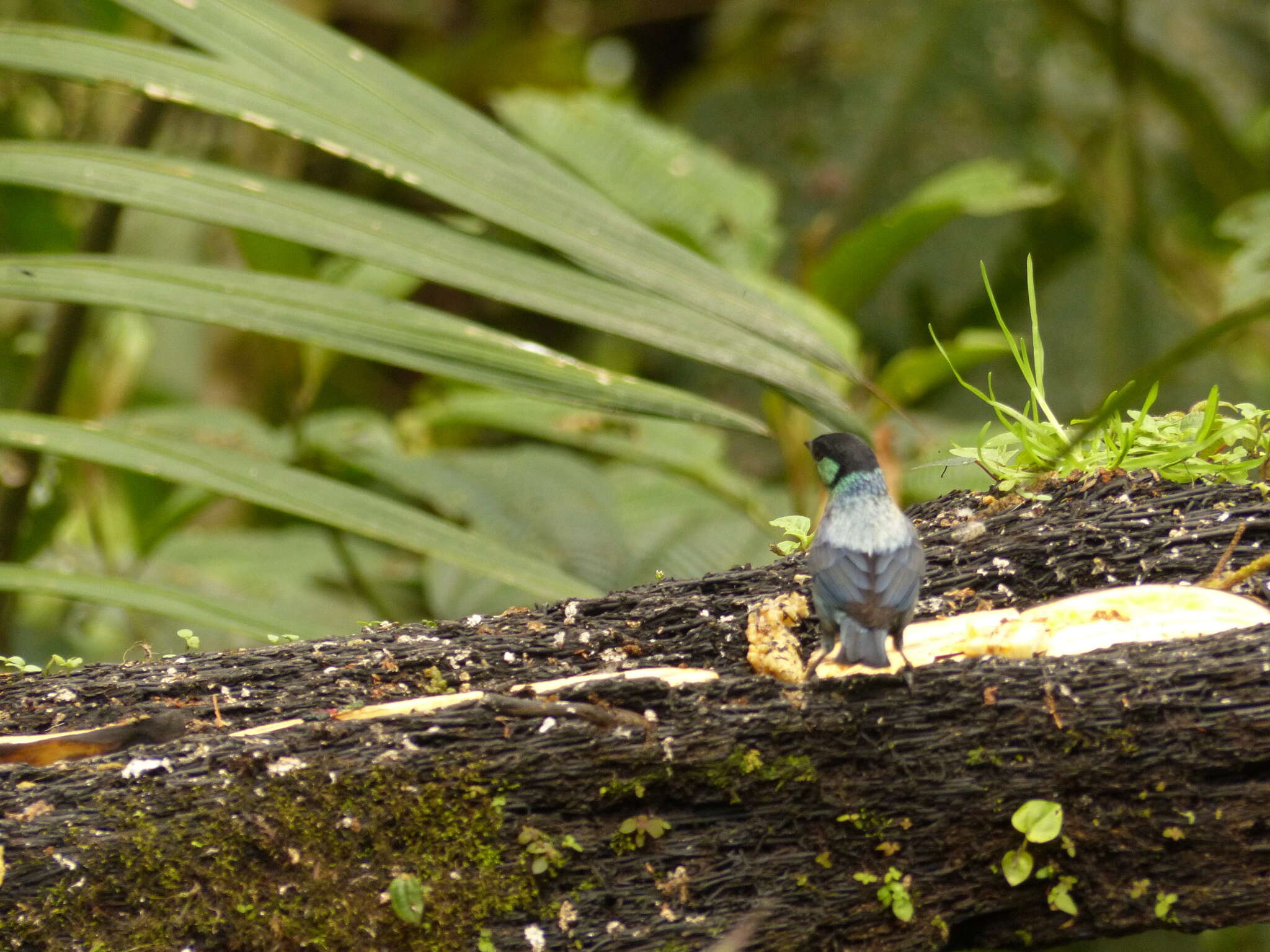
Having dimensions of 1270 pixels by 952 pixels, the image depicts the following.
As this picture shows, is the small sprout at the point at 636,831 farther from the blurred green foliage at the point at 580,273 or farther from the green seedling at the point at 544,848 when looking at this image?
the blurred green foliage at the point at 580,273

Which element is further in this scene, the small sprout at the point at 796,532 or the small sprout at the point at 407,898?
the small sprout at the point at 796,532

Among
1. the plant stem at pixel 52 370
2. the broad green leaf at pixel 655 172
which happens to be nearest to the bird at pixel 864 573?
the plant stem at pixel 52 370

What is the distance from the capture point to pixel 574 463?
3.34 metres

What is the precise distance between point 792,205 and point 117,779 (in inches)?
181

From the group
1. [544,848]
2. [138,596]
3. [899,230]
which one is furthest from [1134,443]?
[899,230]

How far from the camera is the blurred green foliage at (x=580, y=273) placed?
1.42 meters

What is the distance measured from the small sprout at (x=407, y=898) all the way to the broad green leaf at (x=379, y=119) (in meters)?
0.75

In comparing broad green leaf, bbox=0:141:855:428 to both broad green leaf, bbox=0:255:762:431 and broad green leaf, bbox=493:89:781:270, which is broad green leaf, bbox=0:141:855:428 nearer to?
broad green leaf, bbox=0:255:762:431

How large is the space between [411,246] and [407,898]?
0.80 m

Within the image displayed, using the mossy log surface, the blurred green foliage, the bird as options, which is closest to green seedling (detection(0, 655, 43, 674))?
the blurred green foliage

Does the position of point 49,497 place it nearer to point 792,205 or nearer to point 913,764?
point 913,764

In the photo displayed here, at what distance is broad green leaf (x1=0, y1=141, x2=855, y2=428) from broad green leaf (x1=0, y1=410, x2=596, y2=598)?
312mm

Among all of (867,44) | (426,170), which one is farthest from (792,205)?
(426,170)

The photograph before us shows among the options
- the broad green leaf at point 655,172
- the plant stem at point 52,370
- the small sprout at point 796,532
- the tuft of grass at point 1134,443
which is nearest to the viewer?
the tuft of grass at point 1134,443
